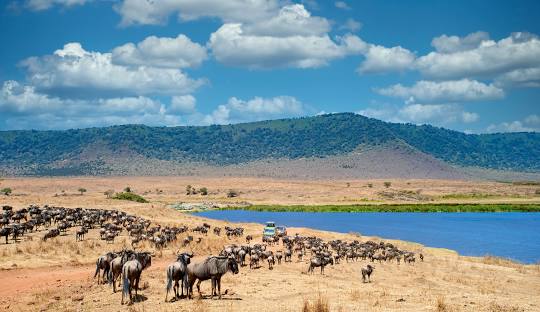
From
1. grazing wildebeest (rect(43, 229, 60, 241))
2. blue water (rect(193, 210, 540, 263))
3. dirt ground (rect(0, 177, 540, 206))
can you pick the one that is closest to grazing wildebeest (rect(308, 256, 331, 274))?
grazing wildebeest (rect(43, 229, 60, 241))

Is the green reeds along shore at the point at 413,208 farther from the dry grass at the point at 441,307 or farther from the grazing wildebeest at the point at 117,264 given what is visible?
the dry grass at the point at 441,307

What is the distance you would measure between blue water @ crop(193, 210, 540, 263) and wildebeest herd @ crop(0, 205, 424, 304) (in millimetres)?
15504

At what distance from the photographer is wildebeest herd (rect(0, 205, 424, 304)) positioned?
1980cm

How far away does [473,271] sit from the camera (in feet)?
113

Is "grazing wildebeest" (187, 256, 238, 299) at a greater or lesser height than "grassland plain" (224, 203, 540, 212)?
greater

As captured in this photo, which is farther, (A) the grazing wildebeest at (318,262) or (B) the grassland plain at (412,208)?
(B) the grassland plain at (412,208)

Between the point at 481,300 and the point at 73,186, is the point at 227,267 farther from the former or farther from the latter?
the point at 73,186

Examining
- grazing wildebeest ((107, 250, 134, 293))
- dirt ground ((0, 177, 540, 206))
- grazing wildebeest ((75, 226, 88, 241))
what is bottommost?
dirt ground ((0, 177, 540, 206))

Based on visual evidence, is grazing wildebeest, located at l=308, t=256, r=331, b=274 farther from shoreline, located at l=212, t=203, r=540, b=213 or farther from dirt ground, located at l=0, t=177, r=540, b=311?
shoreline, located at l=212, t=203, r=540, b=213

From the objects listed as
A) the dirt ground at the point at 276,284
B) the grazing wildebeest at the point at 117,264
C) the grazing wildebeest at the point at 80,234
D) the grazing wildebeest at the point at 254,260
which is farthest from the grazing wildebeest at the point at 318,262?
the grazing wildebeest at the point at 80,234

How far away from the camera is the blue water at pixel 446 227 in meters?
52.4

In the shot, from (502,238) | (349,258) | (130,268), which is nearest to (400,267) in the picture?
(349,258)

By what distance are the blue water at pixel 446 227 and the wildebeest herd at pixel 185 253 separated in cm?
1550

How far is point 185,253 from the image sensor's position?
846 inches
